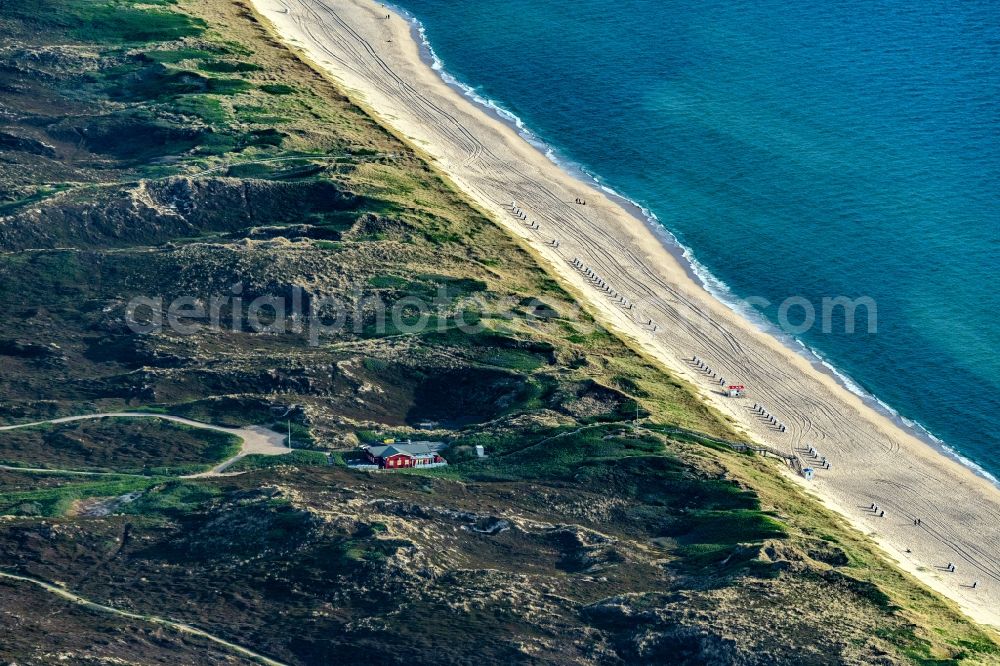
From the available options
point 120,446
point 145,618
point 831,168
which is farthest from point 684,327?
point 145,618

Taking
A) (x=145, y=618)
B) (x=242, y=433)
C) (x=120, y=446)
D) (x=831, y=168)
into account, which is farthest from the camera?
(x=831, y=168)

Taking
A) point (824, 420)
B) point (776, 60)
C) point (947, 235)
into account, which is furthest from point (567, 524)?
point (776, 60)

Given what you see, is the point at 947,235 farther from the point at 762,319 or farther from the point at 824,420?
the point at 824,420

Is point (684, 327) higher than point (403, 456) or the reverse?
higher

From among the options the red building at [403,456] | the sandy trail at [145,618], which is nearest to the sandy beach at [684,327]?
the red building at [403,456]

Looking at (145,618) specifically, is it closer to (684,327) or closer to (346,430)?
(346,430)

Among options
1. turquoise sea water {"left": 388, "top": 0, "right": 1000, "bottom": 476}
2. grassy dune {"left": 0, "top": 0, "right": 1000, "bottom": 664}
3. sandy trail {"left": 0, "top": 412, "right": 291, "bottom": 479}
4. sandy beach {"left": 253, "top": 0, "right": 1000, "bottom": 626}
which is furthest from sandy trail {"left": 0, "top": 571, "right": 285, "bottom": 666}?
turquoise sea water {"left": 388, "top": 0, "right": 1000, "bottom": 476}
